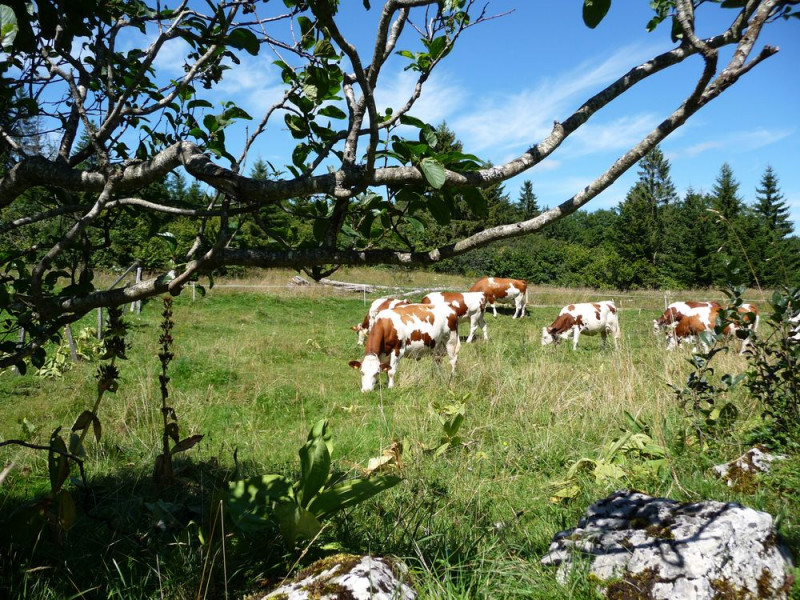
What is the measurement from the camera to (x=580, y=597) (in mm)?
2234

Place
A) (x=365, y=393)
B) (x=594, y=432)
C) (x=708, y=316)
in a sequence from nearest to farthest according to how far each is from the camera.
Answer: (x=594, y=432)
(x=365, y=393)
(x=708, y=316)

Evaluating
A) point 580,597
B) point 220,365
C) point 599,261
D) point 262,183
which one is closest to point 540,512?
point 580,597

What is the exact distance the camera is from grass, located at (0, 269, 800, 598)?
7.93 feet

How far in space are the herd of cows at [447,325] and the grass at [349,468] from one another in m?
0.45

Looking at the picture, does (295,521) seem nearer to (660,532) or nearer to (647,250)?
(660,532)

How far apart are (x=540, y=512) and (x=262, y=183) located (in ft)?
9.55

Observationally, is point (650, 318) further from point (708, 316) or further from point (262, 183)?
point (262, 183)

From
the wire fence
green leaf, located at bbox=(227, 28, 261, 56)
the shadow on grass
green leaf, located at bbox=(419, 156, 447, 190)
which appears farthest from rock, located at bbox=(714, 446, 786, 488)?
the wire fence

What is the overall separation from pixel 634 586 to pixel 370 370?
6809 millimetres

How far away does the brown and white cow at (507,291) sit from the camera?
888 inches

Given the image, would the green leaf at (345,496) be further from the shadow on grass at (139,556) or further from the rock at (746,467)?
the rock at (746,467)

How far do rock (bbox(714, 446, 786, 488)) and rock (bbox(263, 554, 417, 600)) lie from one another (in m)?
2.70

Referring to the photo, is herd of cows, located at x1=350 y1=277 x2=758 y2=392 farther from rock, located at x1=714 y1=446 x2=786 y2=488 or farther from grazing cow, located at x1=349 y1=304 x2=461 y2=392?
rock, located at x1=714 y1=446 x2=786 y2=488

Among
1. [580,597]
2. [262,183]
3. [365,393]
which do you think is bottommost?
[365,393]
